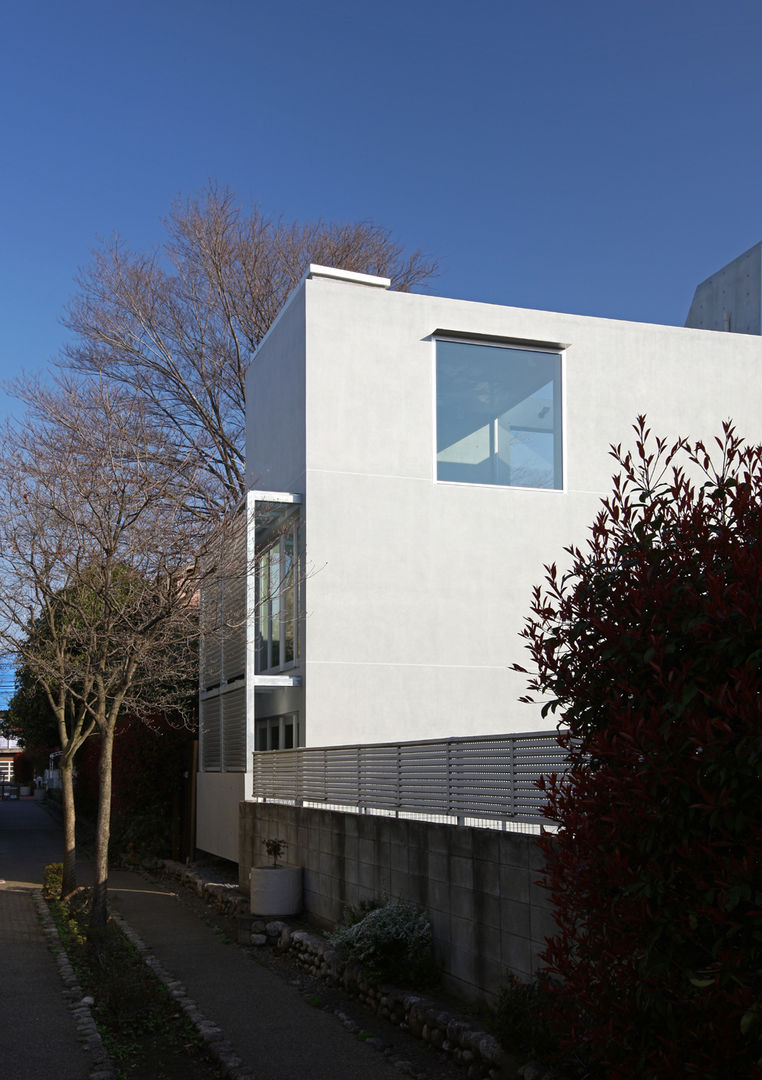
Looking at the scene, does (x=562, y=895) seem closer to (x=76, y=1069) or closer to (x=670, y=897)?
(x=670, y=897)

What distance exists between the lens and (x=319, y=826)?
12.8 meters

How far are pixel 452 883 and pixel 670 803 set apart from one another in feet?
17.4

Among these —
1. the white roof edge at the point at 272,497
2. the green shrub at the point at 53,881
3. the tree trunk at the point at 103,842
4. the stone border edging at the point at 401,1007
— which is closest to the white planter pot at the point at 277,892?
the stone border edging at the point at 401,1007

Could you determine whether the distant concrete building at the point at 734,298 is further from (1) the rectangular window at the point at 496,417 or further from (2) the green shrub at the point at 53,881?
(2) the green shrub at the point at 53,881

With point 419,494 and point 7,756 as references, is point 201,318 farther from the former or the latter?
point 7,756

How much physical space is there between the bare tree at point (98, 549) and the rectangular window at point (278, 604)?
165 centimetres

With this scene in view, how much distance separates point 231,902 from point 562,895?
11.5 m

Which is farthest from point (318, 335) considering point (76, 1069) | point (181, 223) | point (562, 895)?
point (181, 223)

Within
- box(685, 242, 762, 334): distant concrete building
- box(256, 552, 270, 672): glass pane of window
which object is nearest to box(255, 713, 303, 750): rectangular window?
box(256, 552, 270, 672): glass pane of window

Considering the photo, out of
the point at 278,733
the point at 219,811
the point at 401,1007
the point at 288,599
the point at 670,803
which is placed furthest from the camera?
the point at 219,811

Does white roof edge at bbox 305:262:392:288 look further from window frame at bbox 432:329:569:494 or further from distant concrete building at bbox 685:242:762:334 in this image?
distant concrete building at bbox 685:242:762:334

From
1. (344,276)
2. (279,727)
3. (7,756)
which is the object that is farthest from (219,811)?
(7,756)

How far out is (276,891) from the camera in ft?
43.3

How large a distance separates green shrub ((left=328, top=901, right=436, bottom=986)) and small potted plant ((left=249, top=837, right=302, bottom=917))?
142 inches
